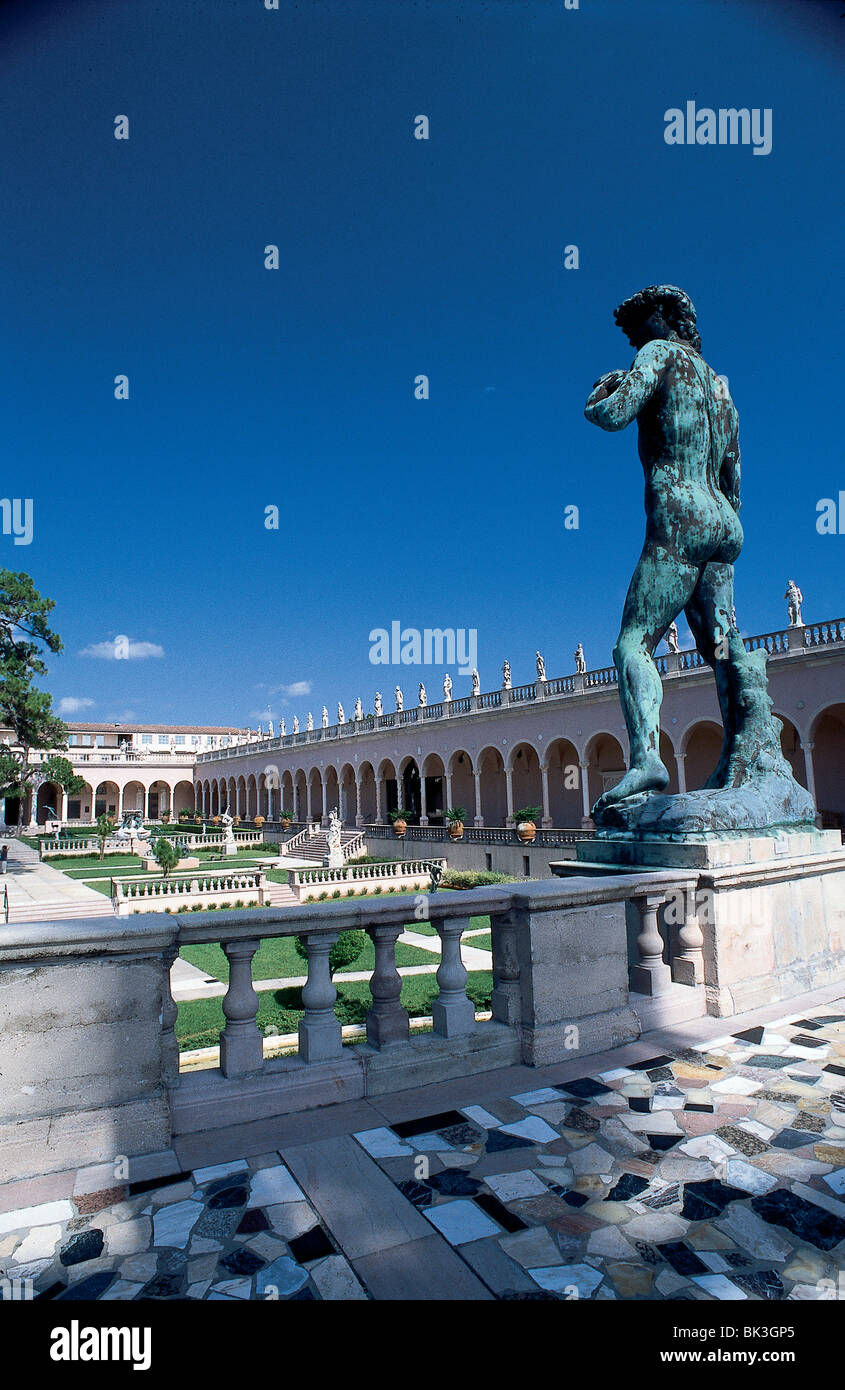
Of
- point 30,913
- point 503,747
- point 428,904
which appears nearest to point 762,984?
point 428,904

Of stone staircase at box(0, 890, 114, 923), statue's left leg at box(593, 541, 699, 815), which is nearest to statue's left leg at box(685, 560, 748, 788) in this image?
statue's left leg at box(593, 541, 699, 815)

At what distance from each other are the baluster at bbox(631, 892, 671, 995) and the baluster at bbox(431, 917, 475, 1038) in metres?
1.29

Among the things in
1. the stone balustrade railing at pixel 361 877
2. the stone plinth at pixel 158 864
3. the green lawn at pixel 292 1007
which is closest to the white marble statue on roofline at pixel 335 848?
the stone balustrade railing at pixel 361 877

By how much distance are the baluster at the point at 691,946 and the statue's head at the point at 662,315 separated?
4158mm

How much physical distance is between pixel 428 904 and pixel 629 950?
1.94m

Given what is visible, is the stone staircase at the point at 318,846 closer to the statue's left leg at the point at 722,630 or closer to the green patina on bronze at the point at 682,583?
the statue's left leg at the point at 722,630

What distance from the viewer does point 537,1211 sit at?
2.55 m

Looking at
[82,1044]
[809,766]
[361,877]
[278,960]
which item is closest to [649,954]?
[82,1044]

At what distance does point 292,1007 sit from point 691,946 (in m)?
7.37

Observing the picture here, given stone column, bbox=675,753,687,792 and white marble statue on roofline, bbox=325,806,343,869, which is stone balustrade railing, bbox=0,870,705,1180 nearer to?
stone column, bbox=675,753,687,792

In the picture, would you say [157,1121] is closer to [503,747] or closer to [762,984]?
[762,984]

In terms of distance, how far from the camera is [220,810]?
69.8 metres

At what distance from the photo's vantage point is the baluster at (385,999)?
11.9ft

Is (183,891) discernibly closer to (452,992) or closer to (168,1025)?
(452,992)
